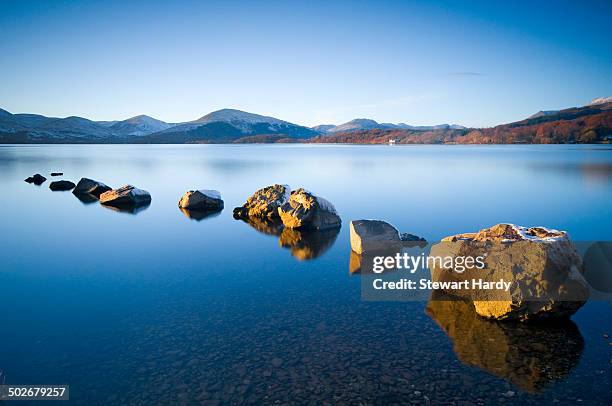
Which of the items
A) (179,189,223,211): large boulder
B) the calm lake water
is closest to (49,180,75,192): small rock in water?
(179,189,223,211): large boulder

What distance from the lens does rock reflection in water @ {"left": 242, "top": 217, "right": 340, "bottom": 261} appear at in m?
15.2

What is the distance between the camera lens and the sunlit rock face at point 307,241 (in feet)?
49.4

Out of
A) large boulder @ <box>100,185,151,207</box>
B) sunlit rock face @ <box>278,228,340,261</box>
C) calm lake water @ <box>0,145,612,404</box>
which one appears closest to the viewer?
calm lake water @ <box>0,145,612,404</box>

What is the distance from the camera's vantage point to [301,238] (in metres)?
17.3

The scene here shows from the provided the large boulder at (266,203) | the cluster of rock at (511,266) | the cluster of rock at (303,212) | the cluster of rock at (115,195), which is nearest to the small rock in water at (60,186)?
the cluster of rock at (115,195)

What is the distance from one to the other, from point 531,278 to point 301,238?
10037 mm

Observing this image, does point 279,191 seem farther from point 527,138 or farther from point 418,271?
point 527,138

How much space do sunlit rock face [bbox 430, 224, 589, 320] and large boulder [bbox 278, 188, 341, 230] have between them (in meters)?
9.78

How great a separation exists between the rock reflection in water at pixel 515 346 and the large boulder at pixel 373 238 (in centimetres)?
487

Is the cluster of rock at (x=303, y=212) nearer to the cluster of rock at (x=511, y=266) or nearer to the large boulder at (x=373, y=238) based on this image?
the cluster of rock at (x=511, y=266)

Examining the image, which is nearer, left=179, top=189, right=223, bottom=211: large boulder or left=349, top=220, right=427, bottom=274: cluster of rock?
left=349, top=220, right=427, bottom=274: cluster of rock

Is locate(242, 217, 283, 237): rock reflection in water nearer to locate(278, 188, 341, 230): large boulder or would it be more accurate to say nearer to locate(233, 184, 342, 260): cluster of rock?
locate(233, 184, 342, 260): cluster of rock

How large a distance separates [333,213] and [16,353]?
45.7 feet

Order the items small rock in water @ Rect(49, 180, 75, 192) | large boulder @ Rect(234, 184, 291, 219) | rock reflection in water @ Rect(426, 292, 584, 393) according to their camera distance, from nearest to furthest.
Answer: rock reflection in water @ Rect(426, 292, 584, 393) < large boulder @ Rect(234, 184, 291, 219) < small rock in water @ Rect(49, 180, 75, 192)
